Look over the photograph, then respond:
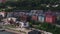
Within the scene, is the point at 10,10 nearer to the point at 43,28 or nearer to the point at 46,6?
the point at 46,6

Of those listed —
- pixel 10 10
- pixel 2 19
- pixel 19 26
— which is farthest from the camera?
pixel 10 10

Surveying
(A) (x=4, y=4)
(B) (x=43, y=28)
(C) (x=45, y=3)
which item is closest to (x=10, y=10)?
(A) (x=4, y=4)

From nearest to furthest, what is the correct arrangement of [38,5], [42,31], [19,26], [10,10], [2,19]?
[42,31] < [19,26] < [2,19] < [10,10] < [38,5]

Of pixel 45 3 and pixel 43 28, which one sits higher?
pixel 45 3

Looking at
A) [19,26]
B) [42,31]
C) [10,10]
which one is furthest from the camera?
[10,10]

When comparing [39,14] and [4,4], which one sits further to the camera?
[4,4]

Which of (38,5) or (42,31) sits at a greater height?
(38,5)

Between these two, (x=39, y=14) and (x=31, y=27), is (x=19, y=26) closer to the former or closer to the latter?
(x=31, y=27)


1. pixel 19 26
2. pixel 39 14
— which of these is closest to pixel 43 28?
pixel 19 26

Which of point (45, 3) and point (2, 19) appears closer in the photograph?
point (2, 19)
